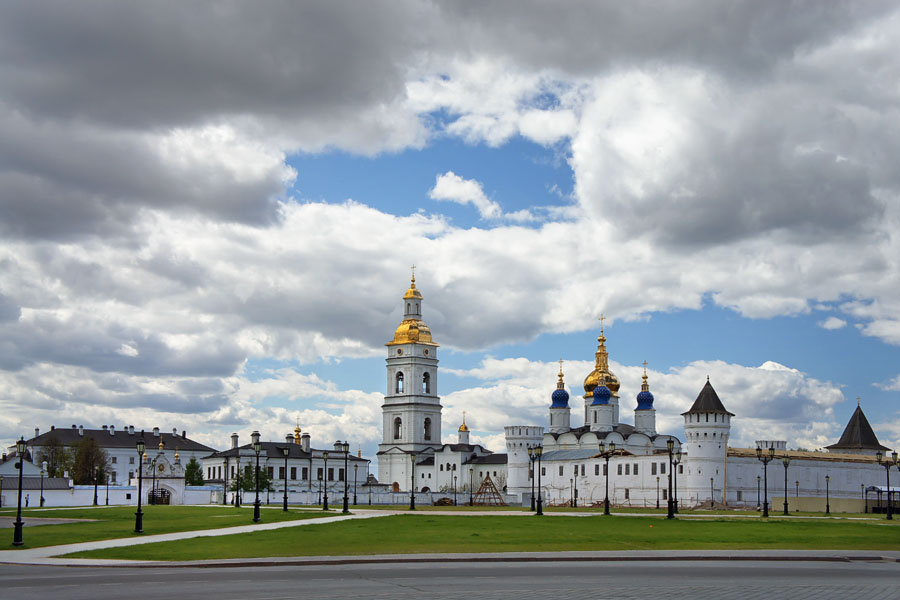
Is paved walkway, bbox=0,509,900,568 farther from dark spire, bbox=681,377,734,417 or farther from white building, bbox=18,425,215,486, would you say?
white building, bbox=18,425,215,486

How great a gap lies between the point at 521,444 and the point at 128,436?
63523mm

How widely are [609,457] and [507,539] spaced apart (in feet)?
177

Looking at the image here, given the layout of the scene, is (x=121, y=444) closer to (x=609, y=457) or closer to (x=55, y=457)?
(x=55, y=457)

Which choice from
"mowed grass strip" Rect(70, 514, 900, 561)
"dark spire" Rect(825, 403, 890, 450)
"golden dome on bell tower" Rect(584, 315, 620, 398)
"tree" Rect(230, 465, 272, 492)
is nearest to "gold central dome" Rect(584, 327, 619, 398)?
"golden dome on bell tower" Rect(584, 315, 620, 398)

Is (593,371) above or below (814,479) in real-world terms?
above

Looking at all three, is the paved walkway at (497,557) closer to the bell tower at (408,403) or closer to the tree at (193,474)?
the tree at (193,474)

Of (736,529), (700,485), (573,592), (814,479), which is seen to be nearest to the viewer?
(573,592)

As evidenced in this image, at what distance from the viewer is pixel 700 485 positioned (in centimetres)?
8750

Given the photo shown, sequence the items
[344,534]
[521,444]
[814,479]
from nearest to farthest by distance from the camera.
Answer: [344,534] < [814,479] < [521,444]

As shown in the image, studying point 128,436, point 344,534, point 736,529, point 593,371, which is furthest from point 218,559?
point 128,436

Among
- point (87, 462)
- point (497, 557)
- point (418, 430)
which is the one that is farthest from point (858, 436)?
point (497, 557)

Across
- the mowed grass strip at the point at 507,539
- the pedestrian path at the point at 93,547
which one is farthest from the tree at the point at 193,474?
the mowed grass strip at the point at 507,539

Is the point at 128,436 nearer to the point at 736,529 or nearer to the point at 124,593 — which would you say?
the point at 736,529

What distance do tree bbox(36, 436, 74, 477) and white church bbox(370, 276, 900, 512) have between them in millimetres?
39252
